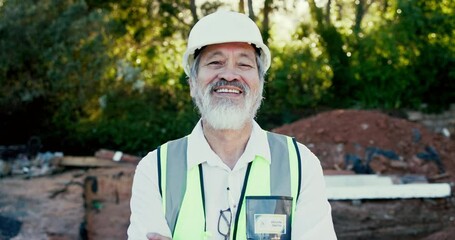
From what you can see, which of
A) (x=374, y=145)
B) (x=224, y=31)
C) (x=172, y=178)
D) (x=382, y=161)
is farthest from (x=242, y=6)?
(x=172, y=178)

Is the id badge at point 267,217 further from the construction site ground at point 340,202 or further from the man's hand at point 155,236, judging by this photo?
the construction site ground at point 340,202

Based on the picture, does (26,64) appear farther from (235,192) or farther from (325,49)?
(235,192)

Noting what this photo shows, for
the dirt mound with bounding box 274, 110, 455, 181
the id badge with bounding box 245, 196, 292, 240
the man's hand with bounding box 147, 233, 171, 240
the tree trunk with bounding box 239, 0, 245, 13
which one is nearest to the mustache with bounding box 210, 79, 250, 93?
the id badge with bounding box 245, 196, 292, 240

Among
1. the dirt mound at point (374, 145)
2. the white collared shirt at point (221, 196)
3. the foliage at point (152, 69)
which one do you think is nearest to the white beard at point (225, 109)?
the white collared shirt at point (221, 196)

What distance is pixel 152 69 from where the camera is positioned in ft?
51.4

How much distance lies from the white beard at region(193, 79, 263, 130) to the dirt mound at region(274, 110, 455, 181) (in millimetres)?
7413

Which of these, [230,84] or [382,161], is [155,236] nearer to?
[230,84]

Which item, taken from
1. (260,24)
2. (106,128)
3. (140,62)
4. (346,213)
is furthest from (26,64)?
(346,213)

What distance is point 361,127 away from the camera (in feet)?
37.3

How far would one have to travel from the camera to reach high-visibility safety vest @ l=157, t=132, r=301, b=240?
2.54 meters

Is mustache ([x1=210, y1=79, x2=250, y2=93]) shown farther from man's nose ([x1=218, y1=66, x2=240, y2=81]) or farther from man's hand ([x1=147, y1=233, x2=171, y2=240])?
man's hand ([x1=147, y1=233, x2=171, y2=240])

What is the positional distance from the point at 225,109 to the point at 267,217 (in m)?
0.46

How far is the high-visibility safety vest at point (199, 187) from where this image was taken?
2535 millimetres

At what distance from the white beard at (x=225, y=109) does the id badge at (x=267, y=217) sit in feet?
1.08
